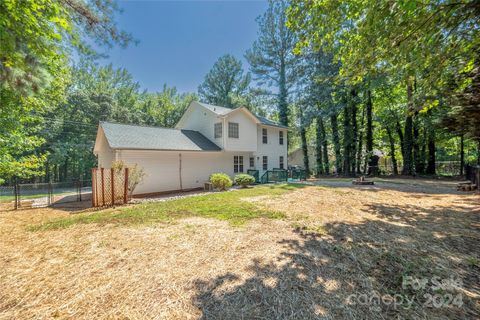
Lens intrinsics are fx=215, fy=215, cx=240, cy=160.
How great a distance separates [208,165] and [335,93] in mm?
15063

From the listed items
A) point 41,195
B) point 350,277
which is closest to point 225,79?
point 41,195

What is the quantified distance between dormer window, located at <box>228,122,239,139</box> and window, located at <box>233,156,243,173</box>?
209cm

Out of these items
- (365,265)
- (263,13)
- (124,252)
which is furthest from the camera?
(263,13)

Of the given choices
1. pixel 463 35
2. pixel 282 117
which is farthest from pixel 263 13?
pixel 463 35

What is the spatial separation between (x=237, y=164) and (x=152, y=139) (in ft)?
24.0

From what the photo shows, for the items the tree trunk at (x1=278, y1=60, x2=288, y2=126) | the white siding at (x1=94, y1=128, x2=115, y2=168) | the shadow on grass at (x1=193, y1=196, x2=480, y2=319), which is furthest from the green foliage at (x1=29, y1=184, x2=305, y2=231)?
the tree trunk at (x1=278, y1=60, x2=288, y2=126)

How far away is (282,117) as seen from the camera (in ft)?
86.6

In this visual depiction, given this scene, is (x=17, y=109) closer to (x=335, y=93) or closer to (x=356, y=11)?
(x=356, y=11)

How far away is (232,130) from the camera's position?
1692cm

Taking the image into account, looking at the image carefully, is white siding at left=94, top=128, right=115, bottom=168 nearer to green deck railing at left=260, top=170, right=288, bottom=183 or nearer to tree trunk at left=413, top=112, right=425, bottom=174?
green deck railing at left=260, top=170, right=288, bottom=183

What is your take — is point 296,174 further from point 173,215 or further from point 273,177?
point 173,215

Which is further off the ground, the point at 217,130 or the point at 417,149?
the point at 217,130

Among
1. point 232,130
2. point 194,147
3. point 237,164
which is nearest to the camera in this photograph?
point 194,147

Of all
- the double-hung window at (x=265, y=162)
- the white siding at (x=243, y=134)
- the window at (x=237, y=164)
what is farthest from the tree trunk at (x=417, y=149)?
the window at (x=237, y=164)
